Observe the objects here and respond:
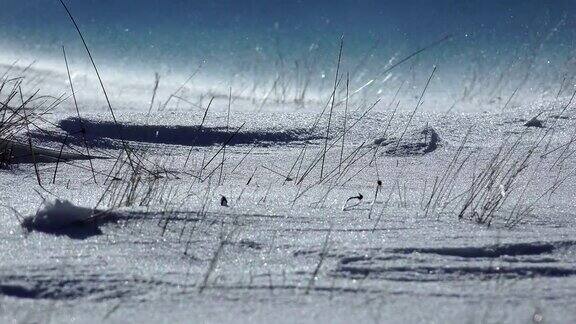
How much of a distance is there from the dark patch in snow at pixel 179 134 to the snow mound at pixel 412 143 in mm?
316

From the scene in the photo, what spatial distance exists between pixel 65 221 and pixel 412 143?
1703 millimetres

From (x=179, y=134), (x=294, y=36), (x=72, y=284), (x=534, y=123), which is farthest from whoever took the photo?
(x=294, y=36)

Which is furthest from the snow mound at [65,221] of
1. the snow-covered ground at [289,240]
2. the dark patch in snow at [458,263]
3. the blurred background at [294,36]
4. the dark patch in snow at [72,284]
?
the blurred background at [294,36]

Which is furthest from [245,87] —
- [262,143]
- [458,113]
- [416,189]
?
[416,189]

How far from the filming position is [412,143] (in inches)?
129

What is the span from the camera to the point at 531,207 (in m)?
2.25

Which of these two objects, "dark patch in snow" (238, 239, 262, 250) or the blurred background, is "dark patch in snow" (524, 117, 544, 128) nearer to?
"dark patch in snow" (238, 239, 262, 250)

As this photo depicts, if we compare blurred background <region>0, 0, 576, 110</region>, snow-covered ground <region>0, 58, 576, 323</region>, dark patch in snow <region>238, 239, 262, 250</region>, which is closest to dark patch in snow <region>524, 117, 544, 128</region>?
snow-covered ground <region>0, 58, 576, 323</region>

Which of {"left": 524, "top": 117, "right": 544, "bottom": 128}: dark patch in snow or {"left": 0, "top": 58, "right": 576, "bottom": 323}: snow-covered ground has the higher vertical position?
{"left": 524, "top": 117, "right": 544, "bottom": 128}: dark patch in snow

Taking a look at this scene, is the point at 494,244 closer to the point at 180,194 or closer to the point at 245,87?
the point at 180,194

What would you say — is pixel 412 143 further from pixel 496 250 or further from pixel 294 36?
pixel 294 36

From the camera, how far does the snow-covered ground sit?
1.49 m

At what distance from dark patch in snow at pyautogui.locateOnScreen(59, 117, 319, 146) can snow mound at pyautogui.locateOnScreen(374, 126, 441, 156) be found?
32cm

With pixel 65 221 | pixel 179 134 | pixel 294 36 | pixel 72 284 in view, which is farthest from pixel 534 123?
pixel 294 36
